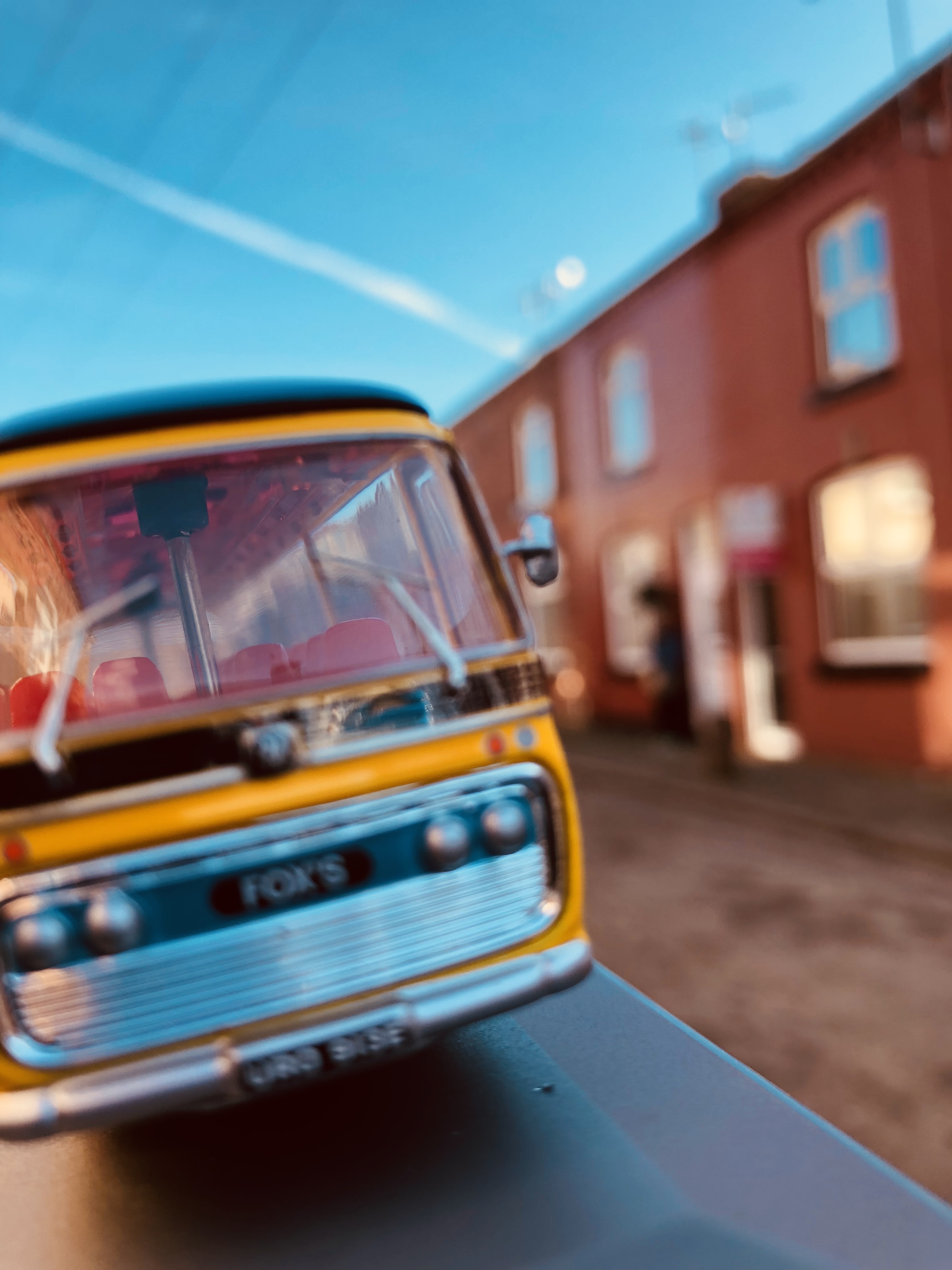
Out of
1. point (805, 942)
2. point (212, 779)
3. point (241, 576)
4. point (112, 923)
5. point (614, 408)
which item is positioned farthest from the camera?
point (614, 408)

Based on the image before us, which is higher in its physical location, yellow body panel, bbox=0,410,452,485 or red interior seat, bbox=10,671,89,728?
yellow body panel, bbox=0,410,452,485

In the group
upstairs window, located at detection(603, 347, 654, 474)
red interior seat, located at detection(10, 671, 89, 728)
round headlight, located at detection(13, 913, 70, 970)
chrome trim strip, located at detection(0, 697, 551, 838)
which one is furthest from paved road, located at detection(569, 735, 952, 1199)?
upstairs window, located at detection(603, 347, 654, 474)

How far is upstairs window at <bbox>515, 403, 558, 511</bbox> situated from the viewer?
67.7ft

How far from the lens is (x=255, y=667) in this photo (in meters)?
2.47

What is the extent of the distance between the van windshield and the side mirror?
0.47ft


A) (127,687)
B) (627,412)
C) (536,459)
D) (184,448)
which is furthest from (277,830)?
(536,459)

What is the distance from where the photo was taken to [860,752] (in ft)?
41.2

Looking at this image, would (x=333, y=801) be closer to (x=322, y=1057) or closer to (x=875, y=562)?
(x=322, y=1057)

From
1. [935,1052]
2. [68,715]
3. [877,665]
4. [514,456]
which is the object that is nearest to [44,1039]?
[68,715]

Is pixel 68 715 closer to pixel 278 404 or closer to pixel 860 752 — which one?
pixel 278 404

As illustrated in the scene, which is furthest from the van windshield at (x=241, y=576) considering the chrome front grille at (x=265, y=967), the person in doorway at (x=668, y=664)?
the person in doorway at (x=668, y=664)

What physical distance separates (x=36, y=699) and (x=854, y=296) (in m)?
12.1

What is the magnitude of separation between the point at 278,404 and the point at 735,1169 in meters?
1.92

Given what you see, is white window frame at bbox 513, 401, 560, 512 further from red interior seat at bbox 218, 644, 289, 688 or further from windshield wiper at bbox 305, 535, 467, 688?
red interior seat at bbox 218, 644, 289, 688
